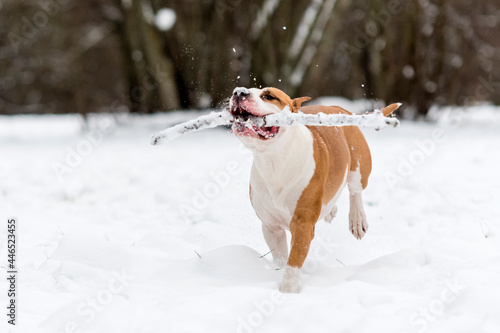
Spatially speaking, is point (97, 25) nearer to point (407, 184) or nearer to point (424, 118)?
point (424, 118)

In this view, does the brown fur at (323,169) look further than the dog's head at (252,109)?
Yes

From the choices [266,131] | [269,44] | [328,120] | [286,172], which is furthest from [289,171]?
[269,44]

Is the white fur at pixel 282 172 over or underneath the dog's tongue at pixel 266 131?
underneath

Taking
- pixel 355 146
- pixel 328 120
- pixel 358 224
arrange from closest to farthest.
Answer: pixel 328 120 → pixel 355 146 → pixel 358 224

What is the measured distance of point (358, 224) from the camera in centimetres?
358

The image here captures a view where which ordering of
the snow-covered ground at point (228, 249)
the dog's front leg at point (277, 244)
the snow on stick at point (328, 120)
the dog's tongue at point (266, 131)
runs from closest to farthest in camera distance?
the snow-covered ground at point (228, 249)
the snow on stick at point (328, 120)
the dog's tongue at point (266, 131)
the dog's front leg at point (277, 244)

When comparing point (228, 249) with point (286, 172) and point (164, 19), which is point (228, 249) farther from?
point (164, 19)

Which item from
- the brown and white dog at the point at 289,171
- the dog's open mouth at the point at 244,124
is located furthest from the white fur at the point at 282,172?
the dog's open mouth at the point at 244,124

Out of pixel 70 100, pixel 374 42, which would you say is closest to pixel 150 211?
pixel 374 42

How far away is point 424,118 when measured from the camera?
33.2 feet

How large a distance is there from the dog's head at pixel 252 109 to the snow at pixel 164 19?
8.09 metres

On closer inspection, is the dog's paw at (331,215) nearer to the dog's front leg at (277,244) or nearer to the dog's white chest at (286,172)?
the dog's front leg at (277,244)

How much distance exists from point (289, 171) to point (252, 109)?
46cm

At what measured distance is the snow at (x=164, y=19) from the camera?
10.2 m
